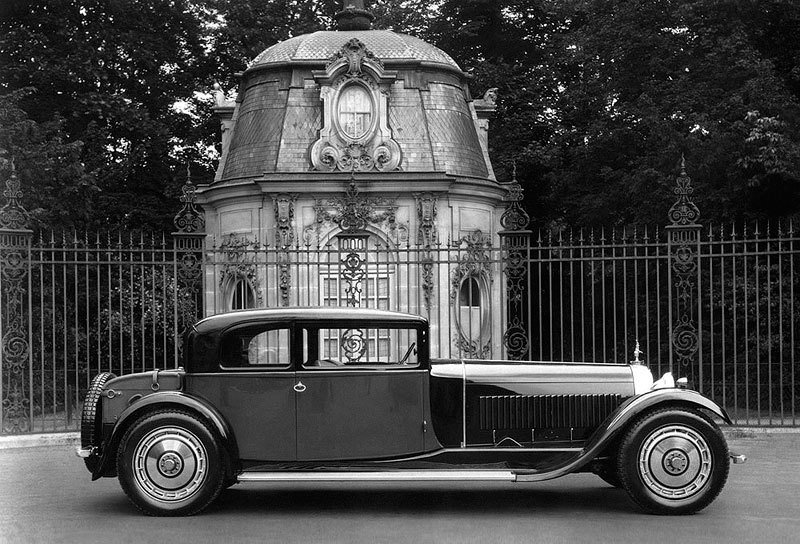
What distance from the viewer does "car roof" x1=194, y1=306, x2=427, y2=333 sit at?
827 centimetres

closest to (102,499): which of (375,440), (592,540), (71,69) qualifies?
(375,440)

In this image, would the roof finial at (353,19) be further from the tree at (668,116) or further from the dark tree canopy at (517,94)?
the tree at (668,116)

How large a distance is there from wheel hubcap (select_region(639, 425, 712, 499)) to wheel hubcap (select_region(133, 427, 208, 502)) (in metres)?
3.45

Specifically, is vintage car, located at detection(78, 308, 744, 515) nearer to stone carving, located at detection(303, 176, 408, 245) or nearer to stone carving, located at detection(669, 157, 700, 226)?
stone carving, located at detection(669, 157, 700, 226)

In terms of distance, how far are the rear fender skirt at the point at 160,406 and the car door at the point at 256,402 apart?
0.33 ft

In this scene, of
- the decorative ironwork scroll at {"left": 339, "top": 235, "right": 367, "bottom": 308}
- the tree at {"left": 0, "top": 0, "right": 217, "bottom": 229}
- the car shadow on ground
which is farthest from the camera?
the tree at {"left": 0, "top": 0, "right": 217, "bottom": 229}

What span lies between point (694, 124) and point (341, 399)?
18.0 m

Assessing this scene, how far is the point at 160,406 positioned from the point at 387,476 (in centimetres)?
188

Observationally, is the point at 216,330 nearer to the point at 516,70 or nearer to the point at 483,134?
the point at 483,134

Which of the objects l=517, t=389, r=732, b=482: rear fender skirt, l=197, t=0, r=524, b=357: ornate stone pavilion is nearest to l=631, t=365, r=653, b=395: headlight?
l=517, t=389, r=732, b=482: rear fender skirt

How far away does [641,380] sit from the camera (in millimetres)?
8359

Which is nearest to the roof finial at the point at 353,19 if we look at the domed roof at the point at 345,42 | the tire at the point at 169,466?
the domed roof at the point at 345,42

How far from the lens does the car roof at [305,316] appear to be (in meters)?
8.27

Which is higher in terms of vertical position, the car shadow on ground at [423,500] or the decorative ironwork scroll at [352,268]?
the decorative ironwork scroll at [352,268]
